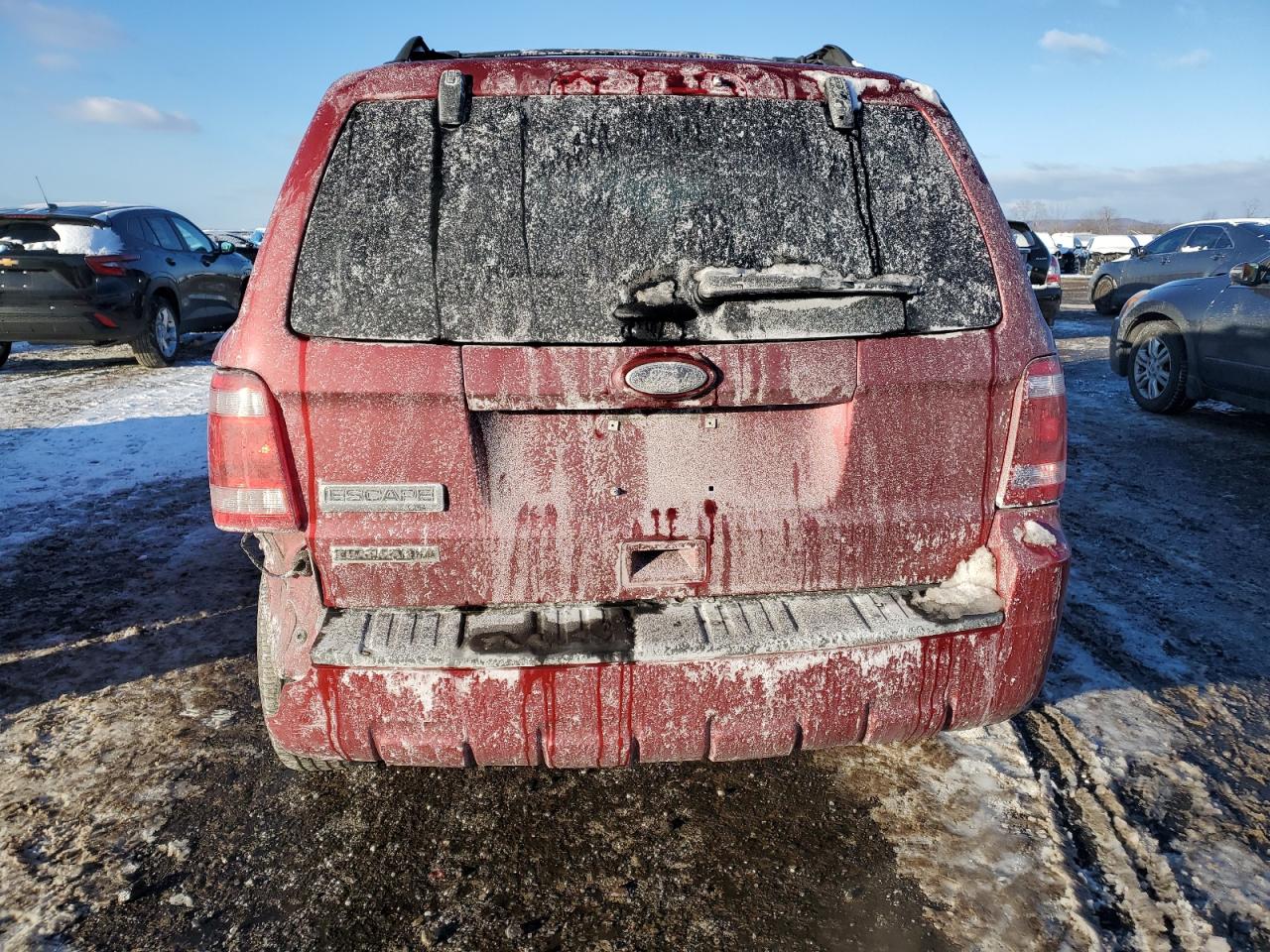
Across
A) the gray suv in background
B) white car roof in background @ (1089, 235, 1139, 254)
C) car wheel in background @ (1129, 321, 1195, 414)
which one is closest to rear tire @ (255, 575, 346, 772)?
car wheel in background @ (1129, 321, 1195, 414)

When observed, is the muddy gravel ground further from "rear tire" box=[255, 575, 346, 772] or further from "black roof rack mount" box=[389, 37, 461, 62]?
"black roof rack mount" box=[389, 37, 461, 62]

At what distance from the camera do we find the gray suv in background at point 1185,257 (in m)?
12.6

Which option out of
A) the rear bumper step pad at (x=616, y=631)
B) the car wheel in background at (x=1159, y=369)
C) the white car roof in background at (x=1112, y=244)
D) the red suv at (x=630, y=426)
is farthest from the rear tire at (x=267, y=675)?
the white car roof in background at (x=1112, y=244)

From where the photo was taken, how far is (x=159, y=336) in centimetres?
1001

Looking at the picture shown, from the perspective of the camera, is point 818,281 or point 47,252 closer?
point 818,281

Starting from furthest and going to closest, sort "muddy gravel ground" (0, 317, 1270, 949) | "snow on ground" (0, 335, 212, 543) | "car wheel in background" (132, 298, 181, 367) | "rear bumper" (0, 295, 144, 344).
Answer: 1. "car wheel in background" (132, 298, 181, 367)
2. "rear bumper" (0, 295, 144, 344)
3. "snow on ground" (0, 335, 212, 543)
4. "muddy gravel ground" (0, 317, 1270, 949)

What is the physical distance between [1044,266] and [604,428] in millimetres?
12336

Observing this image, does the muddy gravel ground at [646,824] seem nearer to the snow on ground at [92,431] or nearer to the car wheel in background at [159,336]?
the snow on ground at [92,431]

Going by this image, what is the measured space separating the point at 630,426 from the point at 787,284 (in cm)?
52

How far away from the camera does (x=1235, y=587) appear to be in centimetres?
417

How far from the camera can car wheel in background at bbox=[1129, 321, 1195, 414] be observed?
7.66 m

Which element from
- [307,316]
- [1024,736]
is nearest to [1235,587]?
[1024,736]

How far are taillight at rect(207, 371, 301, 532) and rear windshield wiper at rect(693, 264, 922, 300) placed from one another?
1.10 metres

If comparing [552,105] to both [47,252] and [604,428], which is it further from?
[47,252]
